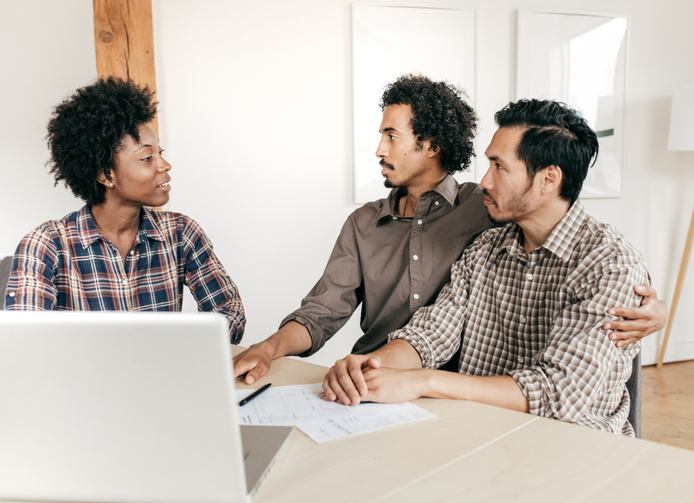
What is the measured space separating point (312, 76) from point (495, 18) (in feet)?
3.83

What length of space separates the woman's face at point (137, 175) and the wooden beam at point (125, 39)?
1.96 ft

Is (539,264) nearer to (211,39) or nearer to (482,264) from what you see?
(482,264)

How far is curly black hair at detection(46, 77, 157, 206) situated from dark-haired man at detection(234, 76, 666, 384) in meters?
0.82

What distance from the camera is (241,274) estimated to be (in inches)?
112

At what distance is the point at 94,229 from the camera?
5.52ft

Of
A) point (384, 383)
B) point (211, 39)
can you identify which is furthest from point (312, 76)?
point (384, 383)

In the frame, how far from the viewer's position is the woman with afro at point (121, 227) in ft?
5.48

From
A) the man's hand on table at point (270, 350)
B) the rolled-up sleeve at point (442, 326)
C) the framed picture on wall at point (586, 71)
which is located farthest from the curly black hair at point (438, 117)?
the framed picture on wall at point (586, 71)

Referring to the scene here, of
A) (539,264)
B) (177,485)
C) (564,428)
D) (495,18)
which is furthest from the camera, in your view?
(495,18)

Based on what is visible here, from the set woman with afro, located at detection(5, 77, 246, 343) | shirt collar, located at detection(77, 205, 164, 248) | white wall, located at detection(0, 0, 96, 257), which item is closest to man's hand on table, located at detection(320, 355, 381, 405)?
woman with afro, located at detection(5, 77, 246, 343)

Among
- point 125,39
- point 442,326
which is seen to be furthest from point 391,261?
point 125,39

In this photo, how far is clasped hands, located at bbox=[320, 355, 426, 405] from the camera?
39.9 inches

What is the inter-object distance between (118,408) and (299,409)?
0.44m

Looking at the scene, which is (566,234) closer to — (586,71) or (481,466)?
(481,466)
